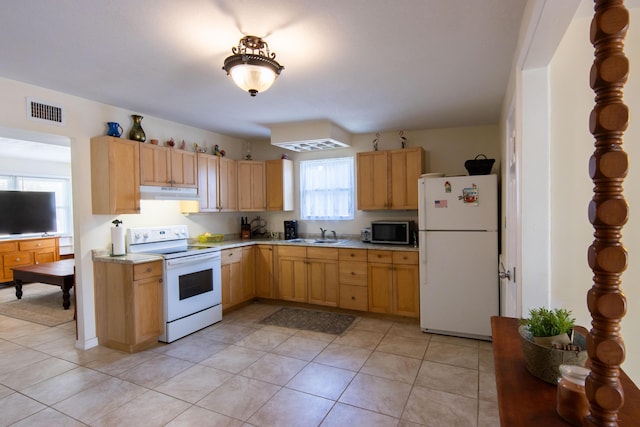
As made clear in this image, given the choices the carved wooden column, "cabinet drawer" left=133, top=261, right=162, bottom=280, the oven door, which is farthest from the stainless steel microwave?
the carved wooden column

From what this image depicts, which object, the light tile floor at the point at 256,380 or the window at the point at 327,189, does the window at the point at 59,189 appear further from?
the window at the point at 327,189

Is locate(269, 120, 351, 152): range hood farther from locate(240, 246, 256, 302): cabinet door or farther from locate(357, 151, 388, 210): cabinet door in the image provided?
locate(240, 246, 256, 302): cabinet door

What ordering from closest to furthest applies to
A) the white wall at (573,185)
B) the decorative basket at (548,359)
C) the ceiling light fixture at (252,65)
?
the decorative basket at (548,359), the white wall at (573,185), the ceiling light fixture at (252,65)

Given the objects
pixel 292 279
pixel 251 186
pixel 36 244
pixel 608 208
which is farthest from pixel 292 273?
pixel 36 244

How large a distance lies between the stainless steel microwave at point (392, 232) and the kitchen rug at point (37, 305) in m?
4.06

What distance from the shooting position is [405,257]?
3.96 metres

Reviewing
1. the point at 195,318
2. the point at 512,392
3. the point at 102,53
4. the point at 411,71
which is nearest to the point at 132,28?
the point at 102,53

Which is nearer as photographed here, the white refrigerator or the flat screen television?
the white refrigerator

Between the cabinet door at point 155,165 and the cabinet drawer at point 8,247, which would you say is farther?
the cabinet drawer at point 8,247

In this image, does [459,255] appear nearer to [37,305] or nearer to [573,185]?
[573,185]

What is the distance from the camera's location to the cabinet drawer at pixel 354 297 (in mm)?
4207

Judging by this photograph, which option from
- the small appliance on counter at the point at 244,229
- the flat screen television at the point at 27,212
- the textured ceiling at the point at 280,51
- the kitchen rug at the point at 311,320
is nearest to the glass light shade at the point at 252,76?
the textured ceiling at the point at 280,51

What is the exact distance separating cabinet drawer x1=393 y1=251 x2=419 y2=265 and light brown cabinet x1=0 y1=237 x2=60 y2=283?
6728 mm

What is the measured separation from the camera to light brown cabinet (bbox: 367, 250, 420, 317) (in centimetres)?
393
